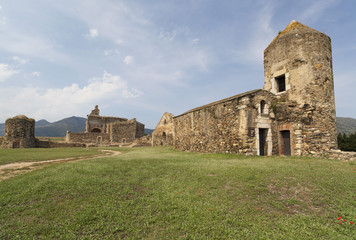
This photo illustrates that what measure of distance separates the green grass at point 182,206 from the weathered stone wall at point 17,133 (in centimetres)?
2456

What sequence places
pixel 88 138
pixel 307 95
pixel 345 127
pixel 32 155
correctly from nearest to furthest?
pixel 307 95, pixel 32 155, pixel 88 138, pixel 345 127

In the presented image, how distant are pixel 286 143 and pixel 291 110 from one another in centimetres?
231

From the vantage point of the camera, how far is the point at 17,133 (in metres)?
24.8

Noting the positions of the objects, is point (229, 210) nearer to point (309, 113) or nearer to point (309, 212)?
point (309, 212)

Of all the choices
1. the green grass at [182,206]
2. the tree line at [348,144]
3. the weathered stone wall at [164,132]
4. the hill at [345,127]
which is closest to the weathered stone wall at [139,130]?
the weathered stone wall at [164,132]

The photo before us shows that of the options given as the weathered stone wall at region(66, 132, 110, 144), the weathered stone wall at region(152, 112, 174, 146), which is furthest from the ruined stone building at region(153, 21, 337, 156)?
the weathered stone wall at region(66, 132, 110, 144)

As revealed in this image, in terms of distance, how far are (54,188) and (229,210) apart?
4.85 meters

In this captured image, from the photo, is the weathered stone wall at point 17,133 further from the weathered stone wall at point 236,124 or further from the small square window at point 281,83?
the small square window at point 281,83

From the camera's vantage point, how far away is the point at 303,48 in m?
12.5

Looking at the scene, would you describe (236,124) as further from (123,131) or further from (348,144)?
(123,131)

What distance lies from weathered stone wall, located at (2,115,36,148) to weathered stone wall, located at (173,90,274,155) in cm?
2451

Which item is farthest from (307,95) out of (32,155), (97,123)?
(97,123)

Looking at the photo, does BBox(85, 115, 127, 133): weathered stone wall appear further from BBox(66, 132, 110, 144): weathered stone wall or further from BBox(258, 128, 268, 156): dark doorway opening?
BBox(258, 128, 268, 156): dark doorway opening

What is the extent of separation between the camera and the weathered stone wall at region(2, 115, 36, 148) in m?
24.6
